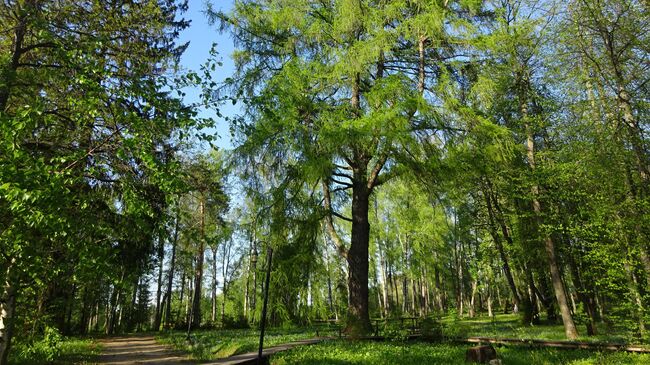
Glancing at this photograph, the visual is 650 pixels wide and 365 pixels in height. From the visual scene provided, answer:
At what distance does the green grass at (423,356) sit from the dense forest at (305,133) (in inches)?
39.4

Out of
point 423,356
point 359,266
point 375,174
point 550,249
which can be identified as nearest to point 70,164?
point 423,356

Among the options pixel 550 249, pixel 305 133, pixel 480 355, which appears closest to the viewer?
pixel 480 355

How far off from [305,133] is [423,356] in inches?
271

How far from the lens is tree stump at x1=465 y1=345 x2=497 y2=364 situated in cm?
960

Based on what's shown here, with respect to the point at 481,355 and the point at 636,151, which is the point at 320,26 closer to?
the point at 636,151

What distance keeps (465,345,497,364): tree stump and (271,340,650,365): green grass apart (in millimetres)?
221

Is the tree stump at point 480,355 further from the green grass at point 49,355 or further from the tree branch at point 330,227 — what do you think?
the green grass at point 49,355

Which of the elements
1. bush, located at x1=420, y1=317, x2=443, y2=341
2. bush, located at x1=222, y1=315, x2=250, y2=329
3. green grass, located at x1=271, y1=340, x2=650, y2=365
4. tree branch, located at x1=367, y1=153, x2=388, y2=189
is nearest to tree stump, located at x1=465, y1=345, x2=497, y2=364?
green grass, located at x1=271, y1=340, x2=650, y2=365

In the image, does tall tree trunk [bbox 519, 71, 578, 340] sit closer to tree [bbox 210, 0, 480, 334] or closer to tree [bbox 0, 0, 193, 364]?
tree [bbox 210, 0, 480, 334]

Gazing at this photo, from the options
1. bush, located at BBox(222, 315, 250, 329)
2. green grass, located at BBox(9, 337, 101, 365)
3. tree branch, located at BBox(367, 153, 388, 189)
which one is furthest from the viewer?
bush, located at BBox(222, 315, 250, 329)

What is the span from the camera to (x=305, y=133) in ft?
39.7

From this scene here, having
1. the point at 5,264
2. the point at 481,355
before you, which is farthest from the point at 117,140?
the point at 481,355

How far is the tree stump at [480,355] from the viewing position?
31.5 ft

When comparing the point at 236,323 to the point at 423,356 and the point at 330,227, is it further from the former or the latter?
the point at 423,356
